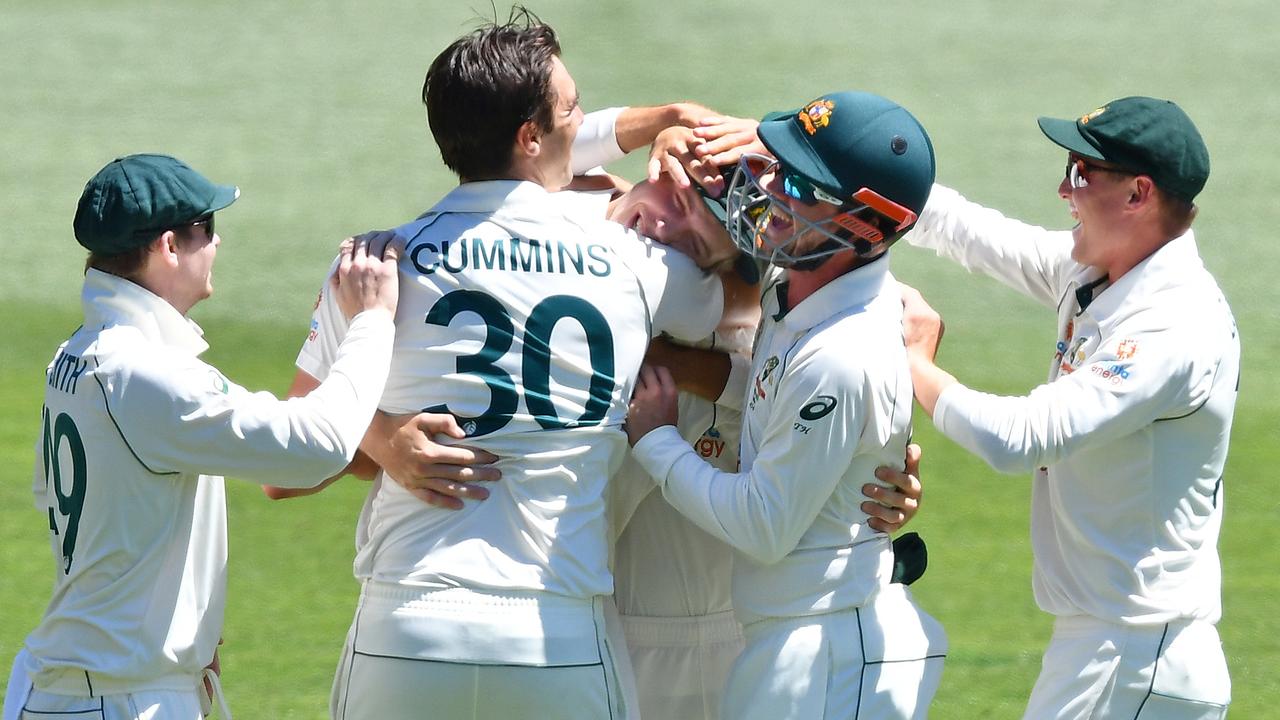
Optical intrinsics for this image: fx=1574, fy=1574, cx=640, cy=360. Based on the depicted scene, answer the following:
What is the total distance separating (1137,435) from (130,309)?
219 centimetres

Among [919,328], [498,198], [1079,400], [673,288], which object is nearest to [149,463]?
[498,198]

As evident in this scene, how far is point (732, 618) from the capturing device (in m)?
3.71

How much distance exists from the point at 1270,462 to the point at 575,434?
18.4 ft

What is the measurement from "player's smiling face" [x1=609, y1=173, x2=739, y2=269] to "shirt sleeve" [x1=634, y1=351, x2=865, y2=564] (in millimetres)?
454

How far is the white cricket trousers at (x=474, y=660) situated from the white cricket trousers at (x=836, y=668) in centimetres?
32

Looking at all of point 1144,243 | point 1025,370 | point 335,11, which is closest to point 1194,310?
point 1144,243

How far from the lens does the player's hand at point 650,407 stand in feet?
10.9

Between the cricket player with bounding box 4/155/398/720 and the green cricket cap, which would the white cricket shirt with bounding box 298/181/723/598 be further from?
the green cricket cap

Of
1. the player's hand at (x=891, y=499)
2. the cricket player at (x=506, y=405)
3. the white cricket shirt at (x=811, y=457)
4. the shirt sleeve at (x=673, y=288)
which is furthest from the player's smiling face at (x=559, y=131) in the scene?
the player's hand at (x=891, y=499)

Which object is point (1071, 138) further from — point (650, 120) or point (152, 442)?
point (152, 442)

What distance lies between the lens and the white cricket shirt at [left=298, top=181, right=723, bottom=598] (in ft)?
10.3

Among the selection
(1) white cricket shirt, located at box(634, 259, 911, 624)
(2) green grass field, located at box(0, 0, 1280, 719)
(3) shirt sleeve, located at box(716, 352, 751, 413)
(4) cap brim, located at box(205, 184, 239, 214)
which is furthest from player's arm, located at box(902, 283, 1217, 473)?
(2) green grass field, located at box(0, 0, 1280, 719)

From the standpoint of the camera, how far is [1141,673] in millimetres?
3539

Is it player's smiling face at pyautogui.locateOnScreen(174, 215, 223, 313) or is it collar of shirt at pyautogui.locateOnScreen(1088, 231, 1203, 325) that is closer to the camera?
player's smiling face at pyautogui.locateOnScreen(174, 215, 223, 313)
